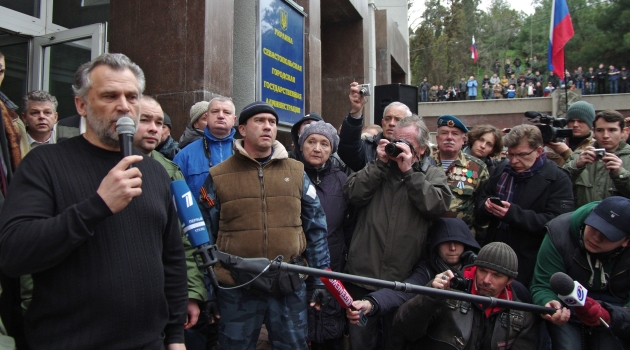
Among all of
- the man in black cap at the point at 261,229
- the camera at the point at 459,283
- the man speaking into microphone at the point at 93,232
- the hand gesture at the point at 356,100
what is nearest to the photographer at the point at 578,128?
the hand gesture at the point at 356,100

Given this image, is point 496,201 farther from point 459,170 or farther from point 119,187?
point 119,187

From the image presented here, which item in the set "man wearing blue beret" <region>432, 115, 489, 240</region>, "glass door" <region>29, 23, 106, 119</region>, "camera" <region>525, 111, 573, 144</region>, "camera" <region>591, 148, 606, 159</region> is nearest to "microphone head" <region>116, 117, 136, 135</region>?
"man wearing blue beret" <region>432, 115, 489, 240</region>

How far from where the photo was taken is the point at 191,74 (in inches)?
206

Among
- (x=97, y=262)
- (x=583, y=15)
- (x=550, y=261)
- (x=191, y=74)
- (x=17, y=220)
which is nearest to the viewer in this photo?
(x=17, y=220)

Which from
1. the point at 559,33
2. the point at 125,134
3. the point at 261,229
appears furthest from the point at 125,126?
the point at 559,33

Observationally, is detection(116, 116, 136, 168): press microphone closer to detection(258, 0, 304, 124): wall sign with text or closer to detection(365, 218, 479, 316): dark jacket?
detection(365, 218, 479, 316): dark jacket

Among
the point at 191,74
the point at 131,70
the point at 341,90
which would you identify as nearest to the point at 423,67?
the point at 341,90

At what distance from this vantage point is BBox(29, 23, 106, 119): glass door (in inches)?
226

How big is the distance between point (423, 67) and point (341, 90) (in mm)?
35848

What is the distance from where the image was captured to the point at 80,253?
1.78 m

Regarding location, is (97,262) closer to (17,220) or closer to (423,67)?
(17,220)

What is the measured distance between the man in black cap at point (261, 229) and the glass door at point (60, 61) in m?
3.32

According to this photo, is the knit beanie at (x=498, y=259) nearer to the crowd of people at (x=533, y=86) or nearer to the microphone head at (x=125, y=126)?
the microphone head at (x=125, y=126)

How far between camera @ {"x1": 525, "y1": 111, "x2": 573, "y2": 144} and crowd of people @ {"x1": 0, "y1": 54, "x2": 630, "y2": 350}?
0.17 m
